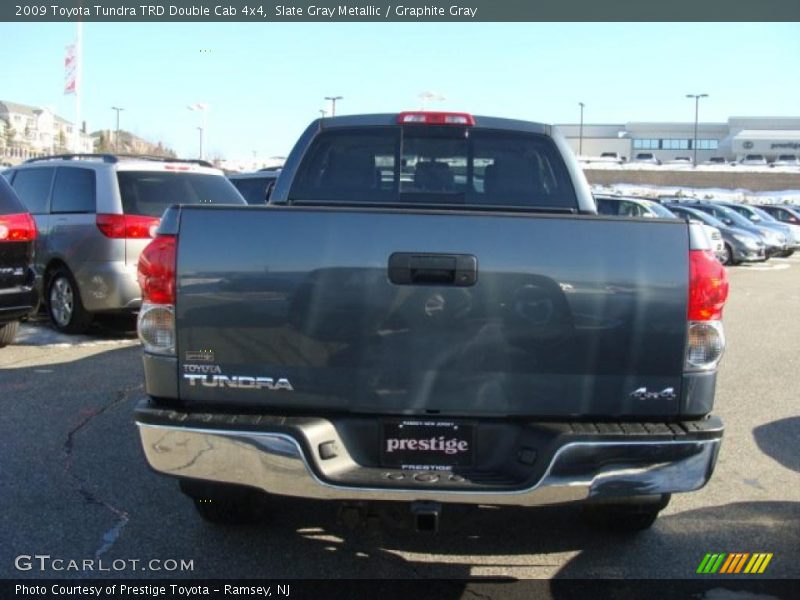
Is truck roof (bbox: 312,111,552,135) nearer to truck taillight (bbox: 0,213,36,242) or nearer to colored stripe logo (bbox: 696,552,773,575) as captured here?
colored stripe logo (bbox: 696,552,773,575)

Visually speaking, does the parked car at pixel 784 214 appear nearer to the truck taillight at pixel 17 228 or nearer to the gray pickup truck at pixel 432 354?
the truck taillight at pixel 17 228

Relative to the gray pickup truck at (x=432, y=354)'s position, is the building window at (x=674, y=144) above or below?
above

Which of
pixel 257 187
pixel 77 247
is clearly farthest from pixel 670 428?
pixel 257 187

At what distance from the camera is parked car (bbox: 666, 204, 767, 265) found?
22.7 meters

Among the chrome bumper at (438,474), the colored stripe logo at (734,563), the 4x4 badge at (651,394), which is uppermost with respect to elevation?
the 4x4 badge at (651,394)

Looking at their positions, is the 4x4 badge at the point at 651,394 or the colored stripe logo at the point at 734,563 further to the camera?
the colored stripe logo at the point at 734,563

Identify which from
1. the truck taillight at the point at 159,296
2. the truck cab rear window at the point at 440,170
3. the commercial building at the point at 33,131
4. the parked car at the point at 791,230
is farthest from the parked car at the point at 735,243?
the commercial building at the point at 33,131

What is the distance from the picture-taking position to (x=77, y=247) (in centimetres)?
877

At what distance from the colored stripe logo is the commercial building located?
62.7 meters

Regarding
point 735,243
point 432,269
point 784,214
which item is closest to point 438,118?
point 432,269

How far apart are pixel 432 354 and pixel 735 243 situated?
21.6m

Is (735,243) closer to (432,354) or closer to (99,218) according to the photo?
(99,218)

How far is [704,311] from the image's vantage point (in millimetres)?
3121

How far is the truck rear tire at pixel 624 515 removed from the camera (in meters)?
3.78
